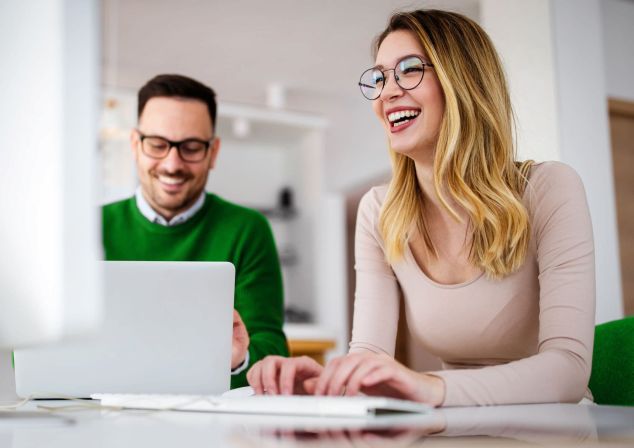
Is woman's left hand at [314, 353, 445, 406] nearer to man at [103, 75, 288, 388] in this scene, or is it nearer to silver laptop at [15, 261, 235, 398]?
silver laptop at [15, 261, 235, 398]

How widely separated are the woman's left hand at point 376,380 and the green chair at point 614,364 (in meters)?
0.67

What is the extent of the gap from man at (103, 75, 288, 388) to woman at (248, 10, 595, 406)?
0.46 meters

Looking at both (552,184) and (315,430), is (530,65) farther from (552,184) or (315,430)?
(315,430)

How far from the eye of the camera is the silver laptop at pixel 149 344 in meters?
0.97

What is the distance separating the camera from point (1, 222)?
1.79ft

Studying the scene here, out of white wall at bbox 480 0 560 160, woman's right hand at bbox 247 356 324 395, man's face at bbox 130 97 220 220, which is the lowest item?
woman's right hand at bbox 247 356 324 395

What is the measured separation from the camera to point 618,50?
12.3ft

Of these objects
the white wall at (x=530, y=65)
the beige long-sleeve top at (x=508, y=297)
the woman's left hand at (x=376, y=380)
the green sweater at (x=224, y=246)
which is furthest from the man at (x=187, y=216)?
the white wall at (x=530, y=65)

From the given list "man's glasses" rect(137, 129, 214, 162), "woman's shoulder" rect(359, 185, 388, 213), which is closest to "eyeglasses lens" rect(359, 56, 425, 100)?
"woman's shoulder" rect(359, 185, 388, 213)

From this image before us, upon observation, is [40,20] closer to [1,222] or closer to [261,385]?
[1,222]

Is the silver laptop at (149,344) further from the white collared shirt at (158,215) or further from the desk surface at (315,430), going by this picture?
the white collared shirt at (158,215)

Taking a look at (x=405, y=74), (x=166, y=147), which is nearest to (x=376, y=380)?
(x=405, y=74)

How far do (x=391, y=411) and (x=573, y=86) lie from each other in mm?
2863

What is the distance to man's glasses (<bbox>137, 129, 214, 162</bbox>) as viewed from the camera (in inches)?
80.8
